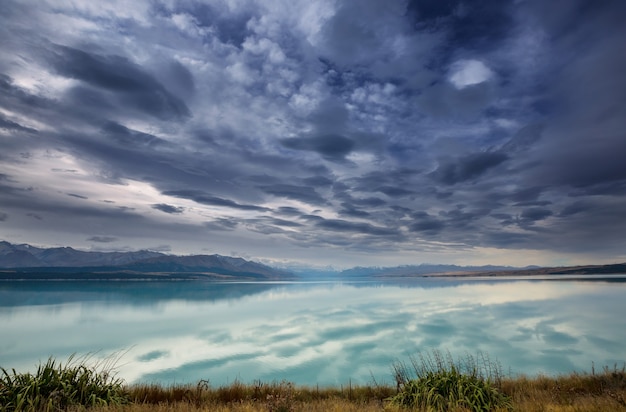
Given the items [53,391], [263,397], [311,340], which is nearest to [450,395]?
[263,397]

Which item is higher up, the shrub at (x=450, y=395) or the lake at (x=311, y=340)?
the shrub at (x=450, y=395)

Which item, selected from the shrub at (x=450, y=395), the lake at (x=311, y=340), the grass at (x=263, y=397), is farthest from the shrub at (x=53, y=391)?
the lake at (x=311, y=340)

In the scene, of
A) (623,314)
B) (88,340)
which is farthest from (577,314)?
(88,340)

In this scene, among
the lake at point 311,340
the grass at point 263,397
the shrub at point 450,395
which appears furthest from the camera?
the lake at point 311,340

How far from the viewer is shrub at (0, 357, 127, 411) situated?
23.9ft

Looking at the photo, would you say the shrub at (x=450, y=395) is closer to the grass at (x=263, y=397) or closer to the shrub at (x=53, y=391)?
the grass at (x=263, y=397)

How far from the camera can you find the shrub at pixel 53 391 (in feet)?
23.9

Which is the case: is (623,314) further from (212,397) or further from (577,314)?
(212,397)

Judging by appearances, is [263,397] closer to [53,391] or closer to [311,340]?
[53,391]

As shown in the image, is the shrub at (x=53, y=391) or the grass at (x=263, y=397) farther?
the grass at (x=263, y=397)

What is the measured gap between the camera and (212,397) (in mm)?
10266

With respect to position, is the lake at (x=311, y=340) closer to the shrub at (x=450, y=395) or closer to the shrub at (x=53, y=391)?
the shrub at (x=450, y=395)

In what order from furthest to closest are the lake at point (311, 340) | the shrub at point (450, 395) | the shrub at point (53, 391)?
the lake at point (311, 340)
the shrub at point (450, 395)
the shrub at point (53, 391)

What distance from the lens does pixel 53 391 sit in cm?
764
